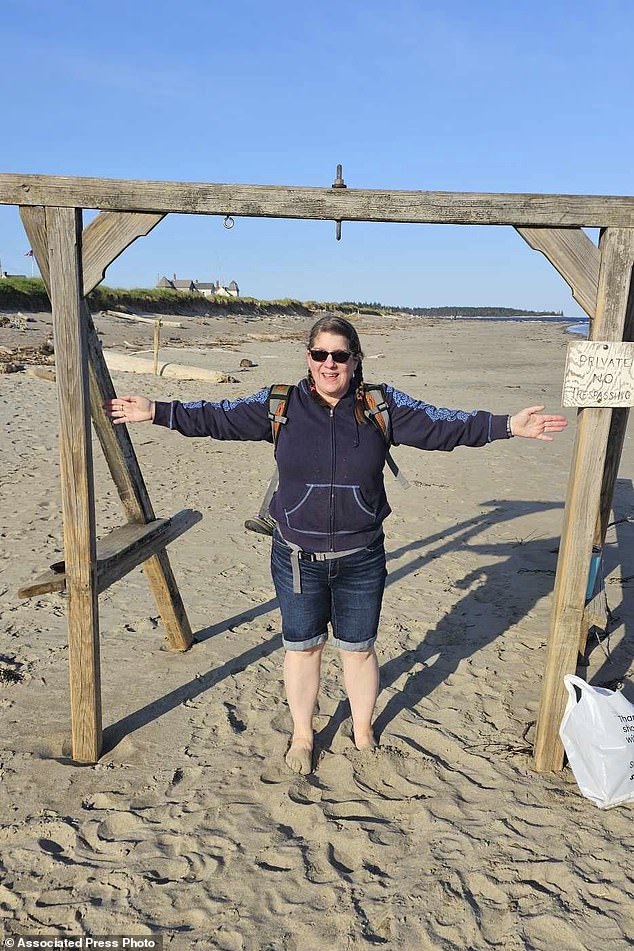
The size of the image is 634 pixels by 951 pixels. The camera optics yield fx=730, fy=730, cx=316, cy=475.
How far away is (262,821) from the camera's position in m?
3.10

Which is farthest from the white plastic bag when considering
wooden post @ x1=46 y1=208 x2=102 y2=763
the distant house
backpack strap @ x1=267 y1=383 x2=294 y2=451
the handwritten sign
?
the distant house

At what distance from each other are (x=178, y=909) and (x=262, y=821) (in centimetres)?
55

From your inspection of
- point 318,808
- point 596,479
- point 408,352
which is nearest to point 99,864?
point 318,808

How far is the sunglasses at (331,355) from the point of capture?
3.00 metres

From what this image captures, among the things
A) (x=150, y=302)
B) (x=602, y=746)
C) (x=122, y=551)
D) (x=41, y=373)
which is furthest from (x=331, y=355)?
(x=150, y=302)

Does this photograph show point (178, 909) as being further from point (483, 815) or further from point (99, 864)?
point (483, 815)

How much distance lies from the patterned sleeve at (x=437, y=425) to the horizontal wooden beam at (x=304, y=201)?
2.57 feet

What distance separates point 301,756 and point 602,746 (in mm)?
1353

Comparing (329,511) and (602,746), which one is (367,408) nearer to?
(329,511)

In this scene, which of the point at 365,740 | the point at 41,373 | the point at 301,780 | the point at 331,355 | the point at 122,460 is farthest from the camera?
the point at 41,373

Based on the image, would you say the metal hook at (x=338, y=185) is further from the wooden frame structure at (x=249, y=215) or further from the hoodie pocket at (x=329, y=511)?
the hoodie pocket at (x=329, y=511)

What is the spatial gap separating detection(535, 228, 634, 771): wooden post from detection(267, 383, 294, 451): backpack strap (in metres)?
1.30

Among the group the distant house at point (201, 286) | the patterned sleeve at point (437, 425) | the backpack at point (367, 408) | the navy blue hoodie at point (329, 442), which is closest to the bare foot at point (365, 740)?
the navy blue hoodie at point (329, 442)

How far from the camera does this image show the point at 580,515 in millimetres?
3311
